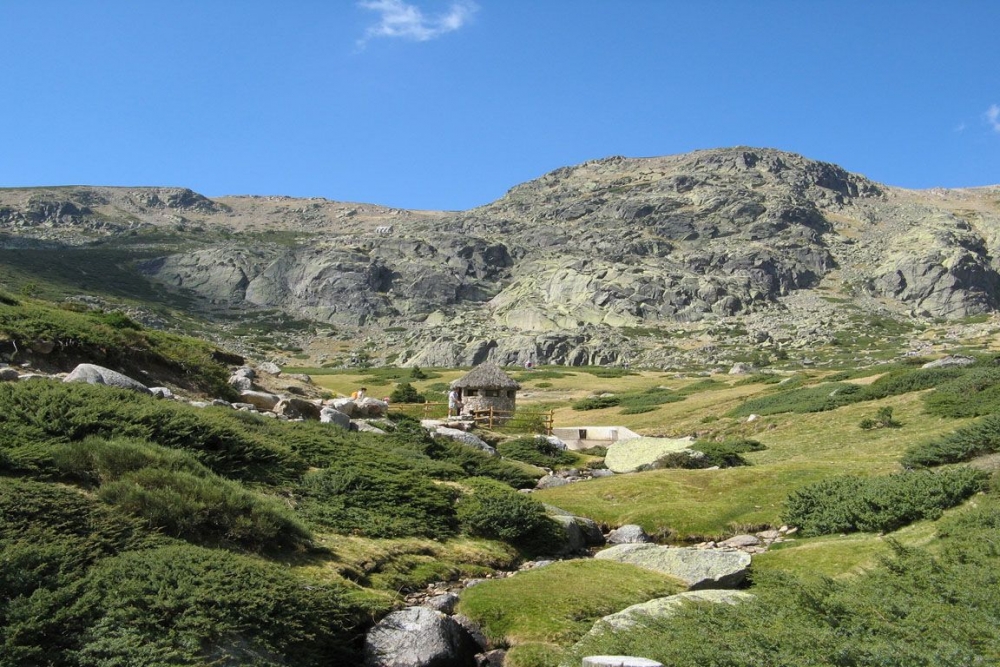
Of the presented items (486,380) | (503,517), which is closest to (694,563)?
(503,517)

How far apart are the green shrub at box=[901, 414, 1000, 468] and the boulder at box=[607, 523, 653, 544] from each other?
863 cm

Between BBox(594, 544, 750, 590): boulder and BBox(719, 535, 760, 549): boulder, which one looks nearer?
BBox(594, 544, 750, 590): boulder

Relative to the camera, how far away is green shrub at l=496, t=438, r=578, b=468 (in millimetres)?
33000

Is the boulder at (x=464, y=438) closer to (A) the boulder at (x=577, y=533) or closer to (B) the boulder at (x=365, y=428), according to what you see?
(B) the boulder at (x=365, y=428)

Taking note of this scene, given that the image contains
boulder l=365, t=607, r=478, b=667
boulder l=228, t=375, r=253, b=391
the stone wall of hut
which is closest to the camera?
boulder l=365, t=607, r=478, b=667

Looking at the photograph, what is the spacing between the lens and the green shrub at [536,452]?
33000mm

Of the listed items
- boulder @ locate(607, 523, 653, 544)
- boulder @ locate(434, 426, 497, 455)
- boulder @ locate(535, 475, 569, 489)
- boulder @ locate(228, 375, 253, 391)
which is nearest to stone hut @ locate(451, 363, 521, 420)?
boulder @ locate(434, 426, 497, 455)

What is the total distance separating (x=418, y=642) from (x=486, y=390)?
3467 centimetres

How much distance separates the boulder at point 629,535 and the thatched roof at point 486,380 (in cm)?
2536

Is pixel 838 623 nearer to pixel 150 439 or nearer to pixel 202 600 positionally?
pixel 202 600

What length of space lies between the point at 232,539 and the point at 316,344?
538 feet

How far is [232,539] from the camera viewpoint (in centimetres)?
1302

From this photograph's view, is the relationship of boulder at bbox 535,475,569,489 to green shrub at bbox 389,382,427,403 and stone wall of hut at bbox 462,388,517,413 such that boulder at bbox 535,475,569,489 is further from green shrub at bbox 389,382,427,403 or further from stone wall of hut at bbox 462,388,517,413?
green shrub at bbox 389,382,427,403

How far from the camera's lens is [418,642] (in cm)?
1116
